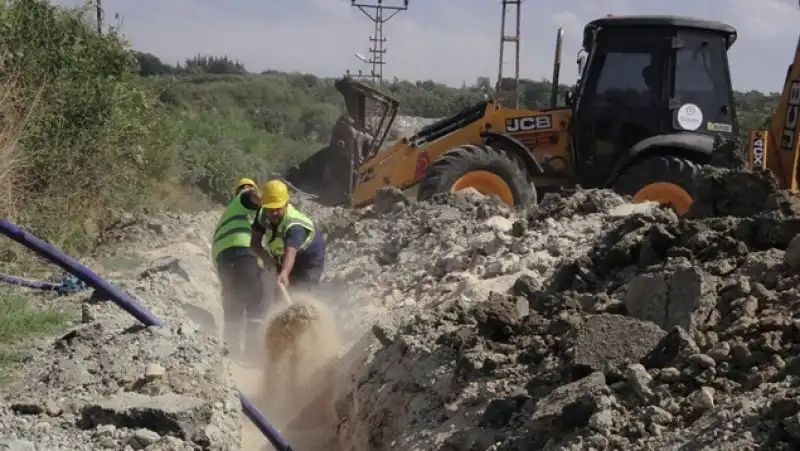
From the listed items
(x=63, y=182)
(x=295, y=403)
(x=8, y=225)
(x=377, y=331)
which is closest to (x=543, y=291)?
(x=377, y=331)

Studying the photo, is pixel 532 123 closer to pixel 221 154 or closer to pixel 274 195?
pixel 274 195

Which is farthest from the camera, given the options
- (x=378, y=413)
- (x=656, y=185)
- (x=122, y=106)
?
(x=122, y=106)

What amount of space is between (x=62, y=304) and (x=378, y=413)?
283cm

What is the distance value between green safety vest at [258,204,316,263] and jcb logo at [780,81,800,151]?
5418mm

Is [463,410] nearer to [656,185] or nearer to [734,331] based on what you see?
[734,331]

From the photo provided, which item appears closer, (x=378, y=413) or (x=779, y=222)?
(x=779, y=222)

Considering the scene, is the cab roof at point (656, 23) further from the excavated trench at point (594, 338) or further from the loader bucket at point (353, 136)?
the loader bucket at point (353, 136)

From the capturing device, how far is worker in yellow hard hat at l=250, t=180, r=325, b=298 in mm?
8445

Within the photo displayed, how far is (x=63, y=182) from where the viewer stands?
11.8 m

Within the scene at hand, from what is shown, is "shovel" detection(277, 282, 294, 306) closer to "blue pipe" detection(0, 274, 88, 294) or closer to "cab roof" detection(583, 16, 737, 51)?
"blue pipe" detection(0, 274, 88, 294)

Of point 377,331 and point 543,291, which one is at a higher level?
point 543,291

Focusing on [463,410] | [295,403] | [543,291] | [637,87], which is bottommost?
[295,403]

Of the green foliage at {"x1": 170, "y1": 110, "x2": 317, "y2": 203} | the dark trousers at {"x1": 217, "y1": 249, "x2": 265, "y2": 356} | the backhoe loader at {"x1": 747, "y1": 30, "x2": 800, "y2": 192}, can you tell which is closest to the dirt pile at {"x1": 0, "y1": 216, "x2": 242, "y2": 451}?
the dark trousers at {"x1": 217, "y1": 249, "x2": 265, "y2": 356}

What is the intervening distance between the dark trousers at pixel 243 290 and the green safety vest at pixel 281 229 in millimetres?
340
